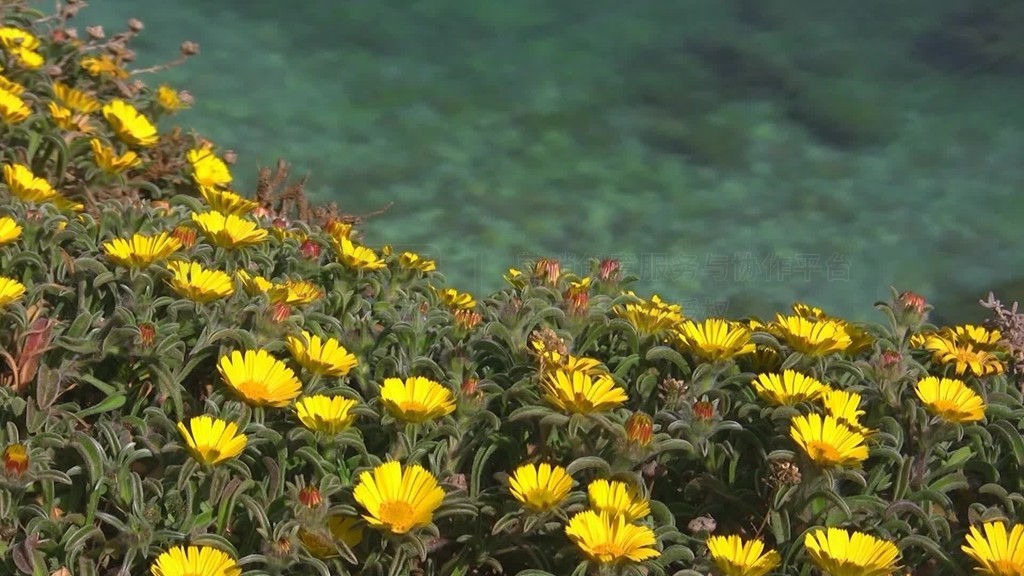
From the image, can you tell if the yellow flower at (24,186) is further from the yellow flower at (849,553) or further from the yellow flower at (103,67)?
the yellow flower at (849,553)

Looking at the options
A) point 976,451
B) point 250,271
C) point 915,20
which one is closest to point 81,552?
point 250,271

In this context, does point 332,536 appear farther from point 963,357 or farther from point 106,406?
point 963,357

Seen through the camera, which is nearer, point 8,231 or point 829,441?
point 829,441

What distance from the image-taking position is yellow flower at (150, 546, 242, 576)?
56.4 inches

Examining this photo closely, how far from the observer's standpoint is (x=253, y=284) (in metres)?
1.89

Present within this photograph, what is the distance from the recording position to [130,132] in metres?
2.72

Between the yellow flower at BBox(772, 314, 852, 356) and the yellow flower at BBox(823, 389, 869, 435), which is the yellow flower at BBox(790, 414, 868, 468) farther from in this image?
the yellow flower at BBox(772, 314, 852, 356)

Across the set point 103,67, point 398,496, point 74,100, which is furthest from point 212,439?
point 103,67

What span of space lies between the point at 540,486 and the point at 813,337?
51cm

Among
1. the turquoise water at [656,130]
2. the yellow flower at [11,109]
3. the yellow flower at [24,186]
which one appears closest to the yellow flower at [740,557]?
the yellow flower at [24,186]

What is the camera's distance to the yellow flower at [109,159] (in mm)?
2543

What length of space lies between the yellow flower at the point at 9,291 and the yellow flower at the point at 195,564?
0.53m

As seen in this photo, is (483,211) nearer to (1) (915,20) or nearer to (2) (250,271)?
(2) (250,271)

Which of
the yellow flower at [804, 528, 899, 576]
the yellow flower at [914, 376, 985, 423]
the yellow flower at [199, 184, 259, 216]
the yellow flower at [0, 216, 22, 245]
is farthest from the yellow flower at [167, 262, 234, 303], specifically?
the yellow flower at [914, 376, 985, 423]
